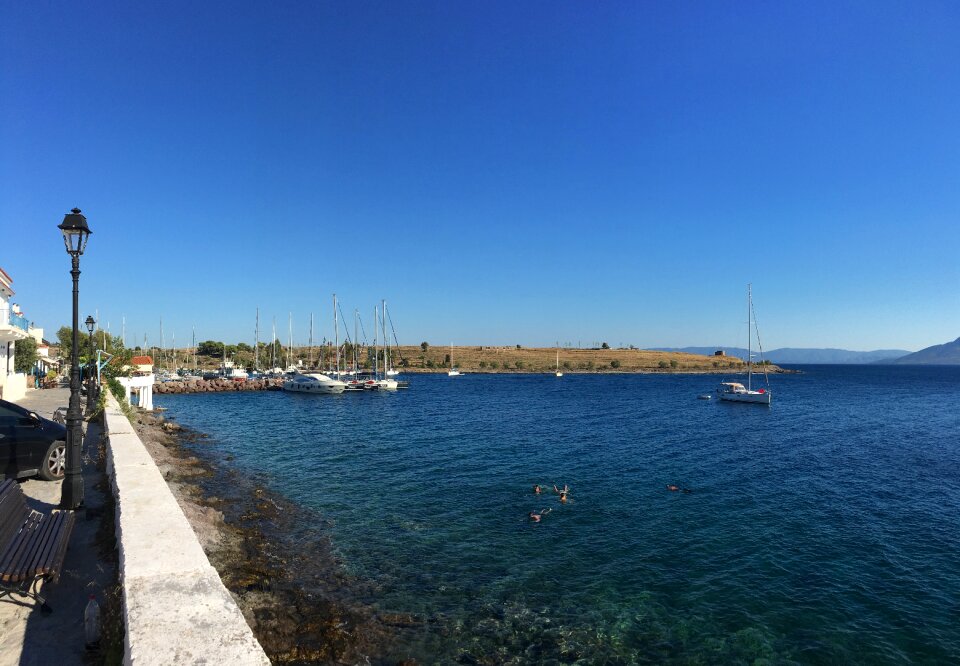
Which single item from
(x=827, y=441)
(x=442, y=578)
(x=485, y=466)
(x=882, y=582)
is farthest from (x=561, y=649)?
(x=827, y=441)

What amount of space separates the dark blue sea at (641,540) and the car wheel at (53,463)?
6882mm

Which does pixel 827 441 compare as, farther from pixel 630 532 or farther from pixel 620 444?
pixel 630 532

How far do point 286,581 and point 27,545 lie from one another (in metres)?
5.64

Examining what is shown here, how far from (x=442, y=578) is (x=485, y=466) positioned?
13.8 m

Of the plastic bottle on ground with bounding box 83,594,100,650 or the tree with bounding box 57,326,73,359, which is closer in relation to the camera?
the plastic bottle on ground with bounding box 83,594,100,650

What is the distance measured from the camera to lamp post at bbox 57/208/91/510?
389 inches

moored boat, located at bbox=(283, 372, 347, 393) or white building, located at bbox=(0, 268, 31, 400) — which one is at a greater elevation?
white building, located at bbox=(0, 268, 31, 400)

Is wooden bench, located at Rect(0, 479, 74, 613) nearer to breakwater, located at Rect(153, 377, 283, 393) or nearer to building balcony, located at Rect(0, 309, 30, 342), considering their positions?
building balcony, located at Rect(0, 309, 30, 342)

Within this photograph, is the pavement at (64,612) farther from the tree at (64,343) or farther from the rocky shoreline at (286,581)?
the tree at (64,343)

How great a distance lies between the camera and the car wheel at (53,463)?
12688 millimetres

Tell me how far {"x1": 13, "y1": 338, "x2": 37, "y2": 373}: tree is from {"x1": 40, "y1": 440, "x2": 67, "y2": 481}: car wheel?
4078 cm

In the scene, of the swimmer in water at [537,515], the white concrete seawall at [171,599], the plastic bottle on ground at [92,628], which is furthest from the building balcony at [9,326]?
the plastic bottle on ground at [92,628]

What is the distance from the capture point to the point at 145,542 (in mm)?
6516

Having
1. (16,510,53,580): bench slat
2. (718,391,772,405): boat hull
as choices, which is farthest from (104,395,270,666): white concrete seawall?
(718,391,772,405): boat hull
